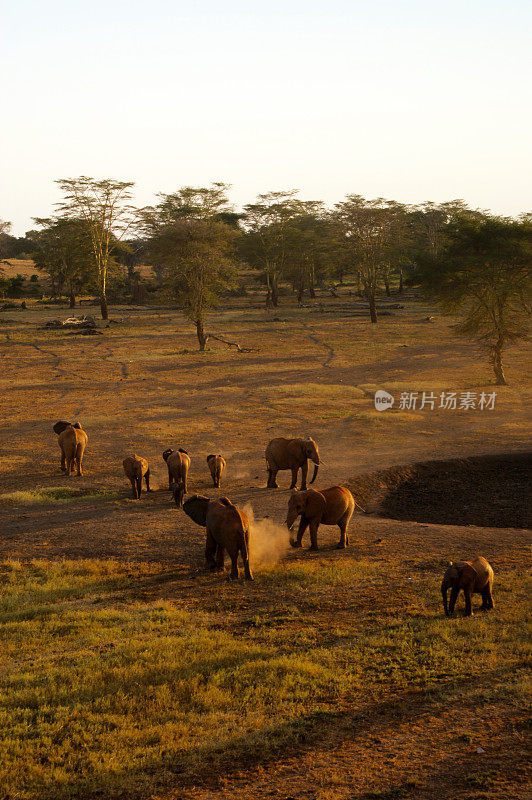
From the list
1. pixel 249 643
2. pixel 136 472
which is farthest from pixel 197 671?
pixel 136 472

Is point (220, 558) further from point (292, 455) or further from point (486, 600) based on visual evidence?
point (292, 455)

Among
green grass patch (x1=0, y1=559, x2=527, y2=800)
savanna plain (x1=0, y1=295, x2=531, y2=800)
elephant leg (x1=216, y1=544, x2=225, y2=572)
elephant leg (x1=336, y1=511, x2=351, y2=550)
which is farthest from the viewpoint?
elephant leg (x1=336, y1=511, x2=351, y2=550)

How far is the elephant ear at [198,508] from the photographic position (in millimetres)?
13055

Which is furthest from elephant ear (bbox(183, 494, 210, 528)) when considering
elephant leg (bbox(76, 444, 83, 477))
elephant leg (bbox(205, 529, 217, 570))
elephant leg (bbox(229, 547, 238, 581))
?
elephant leg (bbox(76, 444, 83, 477))

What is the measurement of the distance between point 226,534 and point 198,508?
1.30 m

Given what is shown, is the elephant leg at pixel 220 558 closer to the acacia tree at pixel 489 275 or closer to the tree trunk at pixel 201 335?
the acacia tree at pixel 489 275

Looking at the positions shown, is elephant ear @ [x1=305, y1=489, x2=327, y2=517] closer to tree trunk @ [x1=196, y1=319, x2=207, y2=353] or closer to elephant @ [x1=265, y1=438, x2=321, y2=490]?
elephant @ [x1=265, y1=438, x2=321, y2=490]

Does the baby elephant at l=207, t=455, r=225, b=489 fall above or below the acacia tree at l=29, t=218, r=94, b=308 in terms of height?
below

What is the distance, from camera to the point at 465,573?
10234 millimetres

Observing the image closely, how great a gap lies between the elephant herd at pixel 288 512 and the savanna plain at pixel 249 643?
362mm

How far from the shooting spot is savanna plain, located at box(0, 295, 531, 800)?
6.68 m

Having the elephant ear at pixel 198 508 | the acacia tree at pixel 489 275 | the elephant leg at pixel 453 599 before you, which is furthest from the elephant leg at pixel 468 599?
the acacia tree at pixel 489 275

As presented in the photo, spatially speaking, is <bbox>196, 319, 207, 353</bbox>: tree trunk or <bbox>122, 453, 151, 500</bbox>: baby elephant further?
<bbox>196, 319, 207, 353</bbox>: tree trunk

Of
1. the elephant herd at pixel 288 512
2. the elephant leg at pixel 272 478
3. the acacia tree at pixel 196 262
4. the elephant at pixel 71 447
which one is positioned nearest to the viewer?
the elephant herd at pixel 288 512
